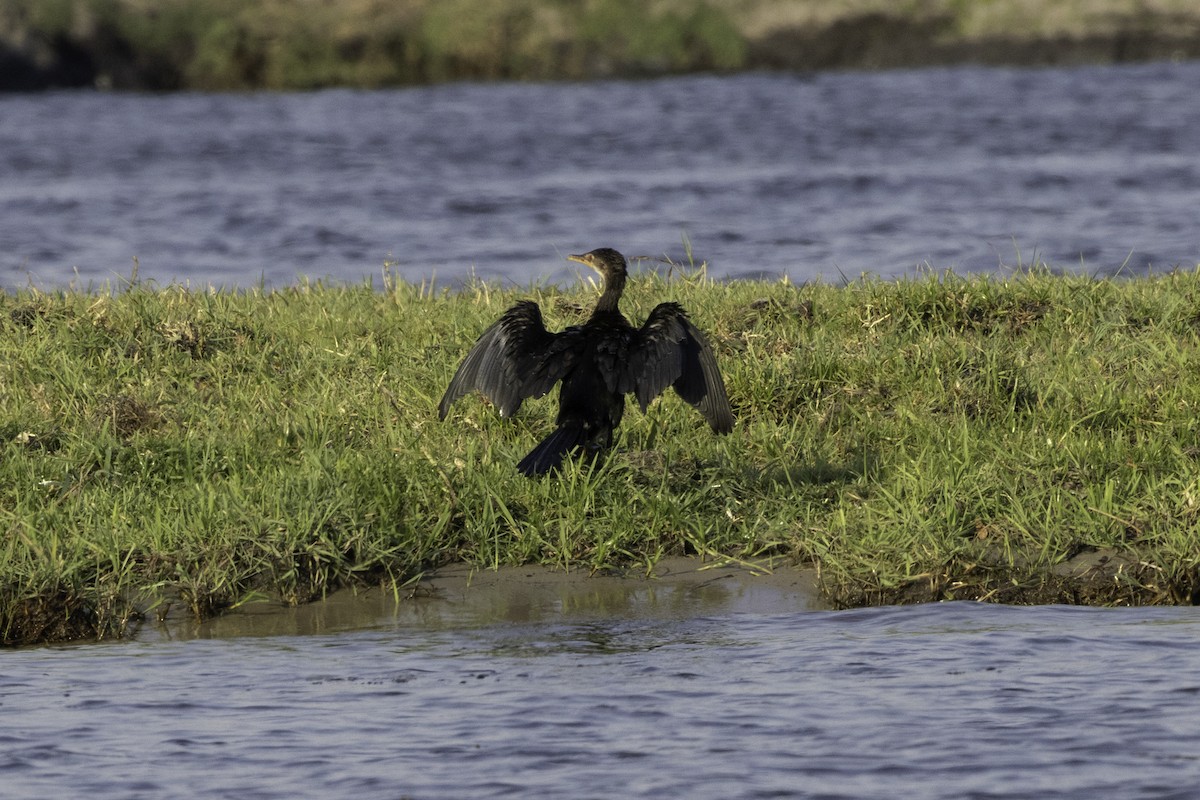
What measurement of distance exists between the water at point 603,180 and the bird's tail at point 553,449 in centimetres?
332

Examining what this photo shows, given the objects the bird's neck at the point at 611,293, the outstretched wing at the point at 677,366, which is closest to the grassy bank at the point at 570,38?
the bird's neck at the point at 611,293

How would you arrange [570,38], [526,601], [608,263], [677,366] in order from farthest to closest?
[570,38]
[608,263]
[677,366]
[526,601]

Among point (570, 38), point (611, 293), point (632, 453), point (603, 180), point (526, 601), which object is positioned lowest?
point (526, 601)

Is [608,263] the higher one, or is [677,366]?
[608,263]

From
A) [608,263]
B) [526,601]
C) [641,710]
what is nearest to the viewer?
[641,710]

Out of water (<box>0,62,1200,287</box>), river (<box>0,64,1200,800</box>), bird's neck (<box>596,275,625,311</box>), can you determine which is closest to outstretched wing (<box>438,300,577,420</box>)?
bird's neck (<box>596,275,625,311</box>)

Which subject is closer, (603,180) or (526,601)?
(526,601)

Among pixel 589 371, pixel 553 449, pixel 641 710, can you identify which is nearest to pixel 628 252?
pixel 589 371

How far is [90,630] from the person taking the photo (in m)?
6.44

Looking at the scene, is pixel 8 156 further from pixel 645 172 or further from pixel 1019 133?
pixel 1019 133

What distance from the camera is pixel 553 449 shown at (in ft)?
22.5

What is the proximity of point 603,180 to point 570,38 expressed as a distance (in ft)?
63.9

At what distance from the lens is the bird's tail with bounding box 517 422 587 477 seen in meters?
6.78

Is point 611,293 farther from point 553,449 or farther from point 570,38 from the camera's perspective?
point 570,38
